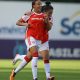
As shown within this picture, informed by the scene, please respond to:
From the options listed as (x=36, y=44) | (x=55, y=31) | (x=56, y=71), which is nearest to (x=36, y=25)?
(x=36, y=44)

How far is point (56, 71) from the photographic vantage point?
20.0 metres

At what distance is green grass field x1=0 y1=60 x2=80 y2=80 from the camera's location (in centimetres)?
1731

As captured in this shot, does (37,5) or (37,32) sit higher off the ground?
(37,5)

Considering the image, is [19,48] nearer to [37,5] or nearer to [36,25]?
[36,25]

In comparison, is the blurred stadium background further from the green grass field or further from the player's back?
the player's back

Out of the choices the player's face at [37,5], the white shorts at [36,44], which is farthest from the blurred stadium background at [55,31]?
the player's face at [37,5]

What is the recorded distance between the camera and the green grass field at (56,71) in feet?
56.8

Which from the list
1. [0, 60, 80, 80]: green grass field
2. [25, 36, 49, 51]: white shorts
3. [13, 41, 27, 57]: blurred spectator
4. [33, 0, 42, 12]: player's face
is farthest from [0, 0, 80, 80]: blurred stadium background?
[33, 0, 42, 12]: player's face

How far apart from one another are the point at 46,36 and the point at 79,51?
1141cm

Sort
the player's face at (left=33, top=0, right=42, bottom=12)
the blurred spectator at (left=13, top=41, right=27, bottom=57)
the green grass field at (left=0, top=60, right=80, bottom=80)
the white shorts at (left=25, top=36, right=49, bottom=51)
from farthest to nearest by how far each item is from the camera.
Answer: the blurred spectator at (left=13, top=41, right=27, bottom=57)
the green grass field at (left=0, top=60, right=80, bottom=80)
the white shorts at (left=25, top=36, right=49, bottom=51)
the player's face at (left=33, top=0, right=42, bottom=12)

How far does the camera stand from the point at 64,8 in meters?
26.3

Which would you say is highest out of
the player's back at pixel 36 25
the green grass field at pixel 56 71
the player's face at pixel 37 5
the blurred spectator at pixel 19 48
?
the player's face at pixel 37 5

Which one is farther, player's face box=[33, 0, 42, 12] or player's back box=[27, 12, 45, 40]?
player's back box=[27, 12, 45, 40]

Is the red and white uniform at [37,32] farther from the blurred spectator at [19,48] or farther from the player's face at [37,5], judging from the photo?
the blurred spectator at [19,48]
